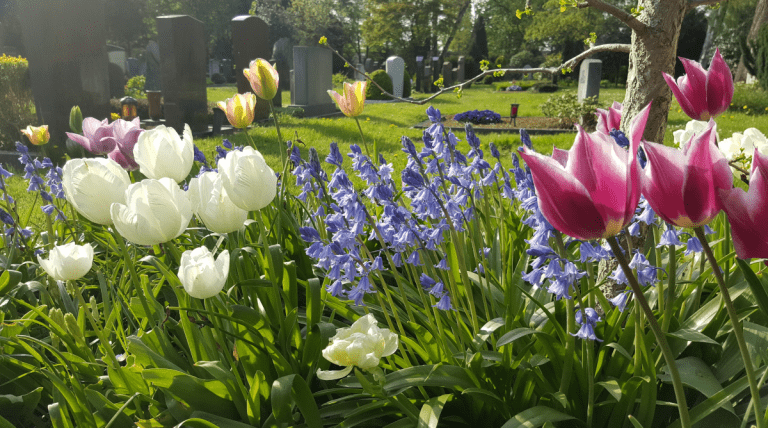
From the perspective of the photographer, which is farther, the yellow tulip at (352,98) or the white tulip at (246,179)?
the yellow tulip at (352,98)

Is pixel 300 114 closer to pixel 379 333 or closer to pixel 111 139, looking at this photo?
pixel 111 139

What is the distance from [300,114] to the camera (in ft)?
42.7

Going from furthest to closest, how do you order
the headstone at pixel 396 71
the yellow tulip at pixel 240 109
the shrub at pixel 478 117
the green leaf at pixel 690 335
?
the headstone at pixel 396 71 → the shrub at pixel 478 117 → the yellow tulip at pixel 240 109 → the green leaf at pixel 690 335

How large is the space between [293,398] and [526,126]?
437 inches

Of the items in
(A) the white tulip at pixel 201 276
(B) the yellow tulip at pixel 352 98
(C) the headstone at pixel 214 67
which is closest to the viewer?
(A) the white tulip at pixel 201 276

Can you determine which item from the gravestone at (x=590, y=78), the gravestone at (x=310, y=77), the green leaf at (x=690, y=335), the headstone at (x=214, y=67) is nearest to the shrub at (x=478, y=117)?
the gravestone at (x=590, y=78)

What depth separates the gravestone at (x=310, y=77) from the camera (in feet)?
42.8

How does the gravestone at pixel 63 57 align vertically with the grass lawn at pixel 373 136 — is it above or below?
above

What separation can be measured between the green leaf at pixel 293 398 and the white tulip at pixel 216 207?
1.38 feet

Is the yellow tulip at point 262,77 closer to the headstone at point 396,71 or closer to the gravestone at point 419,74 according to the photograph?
the headstone at point 396,71

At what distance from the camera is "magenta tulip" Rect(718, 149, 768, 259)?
0.73 m

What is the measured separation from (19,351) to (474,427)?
5.65 feet

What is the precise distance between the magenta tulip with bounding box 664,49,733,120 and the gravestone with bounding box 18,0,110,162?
7577 mm

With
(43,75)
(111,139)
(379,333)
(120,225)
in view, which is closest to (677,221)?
(379,333)
